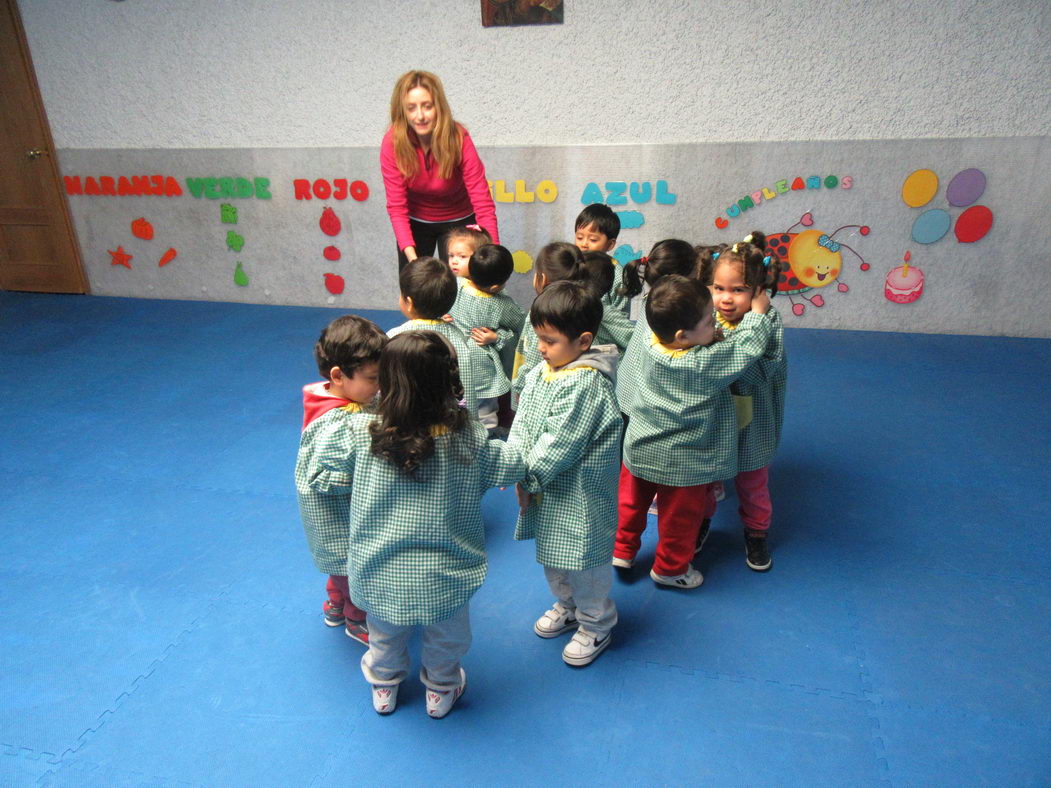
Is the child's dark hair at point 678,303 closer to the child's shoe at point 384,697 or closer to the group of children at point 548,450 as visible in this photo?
the group of children at point 548,450

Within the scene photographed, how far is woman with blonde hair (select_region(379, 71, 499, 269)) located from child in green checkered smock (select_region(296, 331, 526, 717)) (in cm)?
176

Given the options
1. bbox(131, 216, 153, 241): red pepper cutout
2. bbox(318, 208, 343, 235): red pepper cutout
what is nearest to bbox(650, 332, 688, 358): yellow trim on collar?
bbox(318, 208, 343, 235): red pepper cutout

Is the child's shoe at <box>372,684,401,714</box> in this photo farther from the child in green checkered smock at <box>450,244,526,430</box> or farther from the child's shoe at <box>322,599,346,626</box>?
the child in green checkered smock at <box>450,244,526,430</box>

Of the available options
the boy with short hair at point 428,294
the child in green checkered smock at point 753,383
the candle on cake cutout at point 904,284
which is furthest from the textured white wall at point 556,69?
the boy with short hair at point 428,294

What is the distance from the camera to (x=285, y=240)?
16.1 ft

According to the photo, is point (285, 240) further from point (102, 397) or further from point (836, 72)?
point (836, 72)

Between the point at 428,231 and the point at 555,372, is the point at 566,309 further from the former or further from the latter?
the point at 428,231

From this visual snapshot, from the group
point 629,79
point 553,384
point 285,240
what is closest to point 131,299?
point 285,240

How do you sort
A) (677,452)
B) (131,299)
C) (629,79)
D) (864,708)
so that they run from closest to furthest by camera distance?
1. (864,708)
2. (677,452)
3. (629,79)
4. (131,299)

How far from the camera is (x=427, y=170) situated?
10.3 ft

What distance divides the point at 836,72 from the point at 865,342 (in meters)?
1.47

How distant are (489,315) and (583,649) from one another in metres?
1.24

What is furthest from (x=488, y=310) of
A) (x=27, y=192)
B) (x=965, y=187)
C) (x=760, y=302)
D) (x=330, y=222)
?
(x=27, y=192)

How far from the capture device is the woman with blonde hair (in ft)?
9.73
